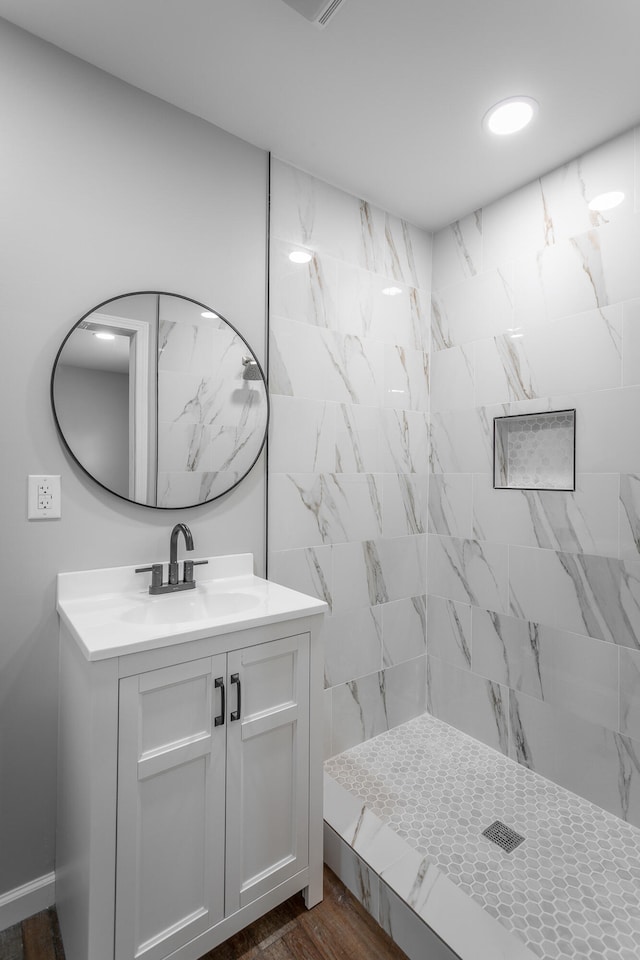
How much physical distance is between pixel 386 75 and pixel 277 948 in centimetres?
268

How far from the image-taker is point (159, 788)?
1185 millimetres

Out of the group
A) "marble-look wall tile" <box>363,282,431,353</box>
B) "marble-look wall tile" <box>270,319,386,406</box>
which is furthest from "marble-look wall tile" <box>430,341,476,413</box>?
"marble-look wall tile" <box>270,319,386,406</box>

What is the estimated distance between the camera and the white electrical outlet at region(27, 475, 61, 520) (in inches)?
57.1

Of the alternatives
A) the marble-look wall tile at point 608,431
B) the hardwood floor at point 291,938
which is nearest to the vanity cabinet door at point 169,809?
the hardwood floor at point 291,938

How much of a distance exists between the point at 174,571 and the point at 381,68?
178 cm

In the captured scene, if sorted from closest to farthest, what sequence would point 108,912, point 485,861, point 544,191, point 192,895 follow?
point 108,912, point 192,895, point 485,861, point 544,191

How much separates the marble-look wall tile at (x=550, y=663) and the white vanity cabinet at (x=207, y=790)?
1.14 m

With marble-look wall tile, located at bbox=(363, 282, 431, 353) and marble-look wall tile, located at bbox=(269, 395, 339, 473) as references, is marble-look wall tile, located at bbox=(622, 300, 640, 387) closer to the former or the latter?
marble-look wall tile, located at bbox=(363, 282, 431, 353)

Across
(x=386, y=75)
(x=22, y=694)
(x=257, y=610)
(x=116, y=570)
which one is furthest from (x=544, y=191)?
(x=22, y=694)

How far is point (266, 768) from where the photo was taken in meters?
1.38

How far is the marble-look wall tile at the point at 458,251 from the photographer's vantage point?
235 cm

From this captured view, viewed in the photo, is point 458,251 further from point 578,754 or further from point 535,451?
point 578,754

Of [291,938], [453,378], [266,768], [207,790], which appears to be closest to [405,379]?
[453,378]

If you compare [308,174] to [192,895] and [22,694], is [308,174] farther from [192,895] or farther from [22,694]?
[192,895]
